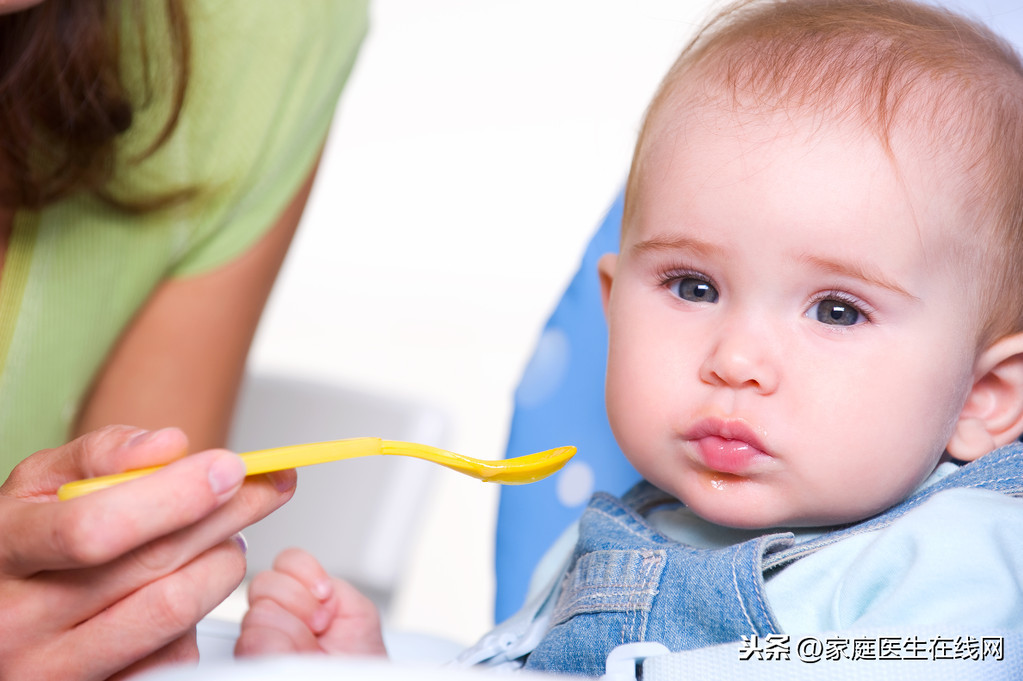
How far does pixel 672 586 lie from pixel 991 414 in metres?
0.26

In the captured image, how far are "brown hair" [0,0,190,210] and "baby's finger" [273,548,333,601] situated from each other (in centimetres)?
37

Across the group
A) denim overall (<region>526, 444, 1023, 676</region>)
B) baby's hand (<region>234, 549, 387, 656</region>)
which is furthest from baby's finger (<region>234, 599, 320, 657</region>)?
denim overall (<region>526, 444, 1023, 676</region>)

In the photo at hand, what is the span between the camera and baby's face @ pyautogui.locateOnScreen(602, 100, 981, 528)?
62 centimetres

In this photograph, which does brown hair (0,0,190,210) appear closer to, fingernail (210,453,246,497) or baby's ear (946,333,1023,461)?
fingernail (210,453,246,497)

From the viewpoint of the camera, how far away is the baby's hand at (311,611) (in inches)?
29.9

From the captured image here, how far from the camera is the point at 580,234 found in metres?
2.88

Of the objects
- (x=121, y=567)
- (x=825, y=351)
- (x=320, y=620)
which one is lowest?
(x=320, y=620)

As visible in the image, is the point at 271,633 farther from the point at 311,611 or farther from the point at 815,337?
the point at 815,337

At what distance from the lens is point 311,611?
79cm

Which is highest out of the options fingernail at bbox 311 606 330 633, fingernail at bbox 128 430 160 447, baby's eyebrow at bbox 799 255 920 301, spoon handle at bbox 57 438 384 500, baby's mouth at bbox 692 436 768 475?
baby's eyebrow at bbox 799 255 920 301

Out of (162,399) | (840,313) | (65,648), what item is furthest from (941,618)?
(162,399)

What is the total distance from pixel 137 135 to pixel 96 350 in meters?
0.21

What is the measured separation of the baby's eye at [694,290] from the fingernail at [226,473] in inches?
13.1

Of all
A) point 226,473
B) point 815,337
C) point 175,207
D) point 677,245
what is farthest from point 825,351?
point 175,207
